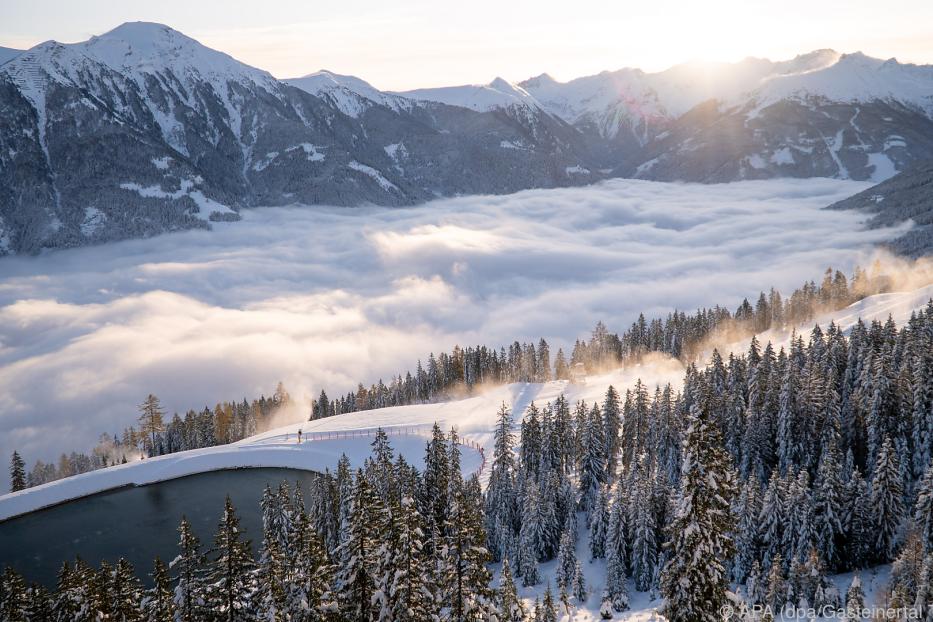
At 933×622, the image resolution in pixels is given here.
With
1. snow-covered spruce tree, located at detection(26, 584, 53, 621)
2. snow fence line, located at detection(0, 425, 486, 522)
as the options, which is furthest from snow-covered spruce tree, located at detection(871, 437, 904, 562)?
snow-covered spruce tree, located at detection(26, 584, 53, 621)

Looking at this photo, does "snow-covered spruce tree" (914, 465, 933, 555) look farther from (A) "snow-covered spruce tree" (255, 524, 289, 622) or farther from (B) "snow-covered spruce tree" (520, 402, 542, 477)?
(A) "snow-covered spruce tree" (255, 524, 289, 622)

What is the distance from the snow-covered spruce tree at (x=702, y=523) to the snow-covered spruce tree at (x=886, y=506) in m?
46.2

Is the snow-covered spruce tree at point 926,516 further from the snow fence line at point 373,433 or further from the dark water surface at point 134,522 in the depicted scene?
the dark water surface at point 134,522

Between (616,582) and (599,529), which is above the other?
(599,529)

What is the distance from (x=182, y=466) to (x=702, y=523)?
104039 mm

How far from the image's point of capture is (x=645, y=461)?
87.6m

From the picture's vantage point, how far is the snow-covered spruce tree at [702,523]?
24.1m

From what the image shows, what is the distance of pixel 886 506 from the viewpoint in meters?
58.7

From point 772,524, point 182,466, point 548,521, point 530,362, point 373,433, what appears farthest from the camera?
point 530,362

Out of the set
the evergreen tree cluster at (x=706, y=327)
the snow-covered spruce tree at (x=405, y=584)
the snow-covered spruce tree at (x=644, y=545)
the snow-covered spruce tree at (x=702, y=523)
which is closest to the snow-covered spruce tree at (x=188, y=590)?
the snow-covered spruce tree at (x=405, y=584)

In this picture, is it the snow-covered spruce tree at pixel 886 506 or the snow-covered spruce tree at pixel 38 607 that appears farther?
the snow-covered spruce tree at pixel 886 506

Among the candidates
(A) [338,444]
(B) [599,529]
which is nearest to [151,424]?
(A) [338,444]

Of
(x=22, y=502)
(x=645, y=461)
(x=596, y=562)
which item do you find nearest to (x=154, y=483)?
(x=22, y=502)

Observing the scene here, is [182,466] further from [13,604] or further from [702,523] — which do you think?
[702,523]
